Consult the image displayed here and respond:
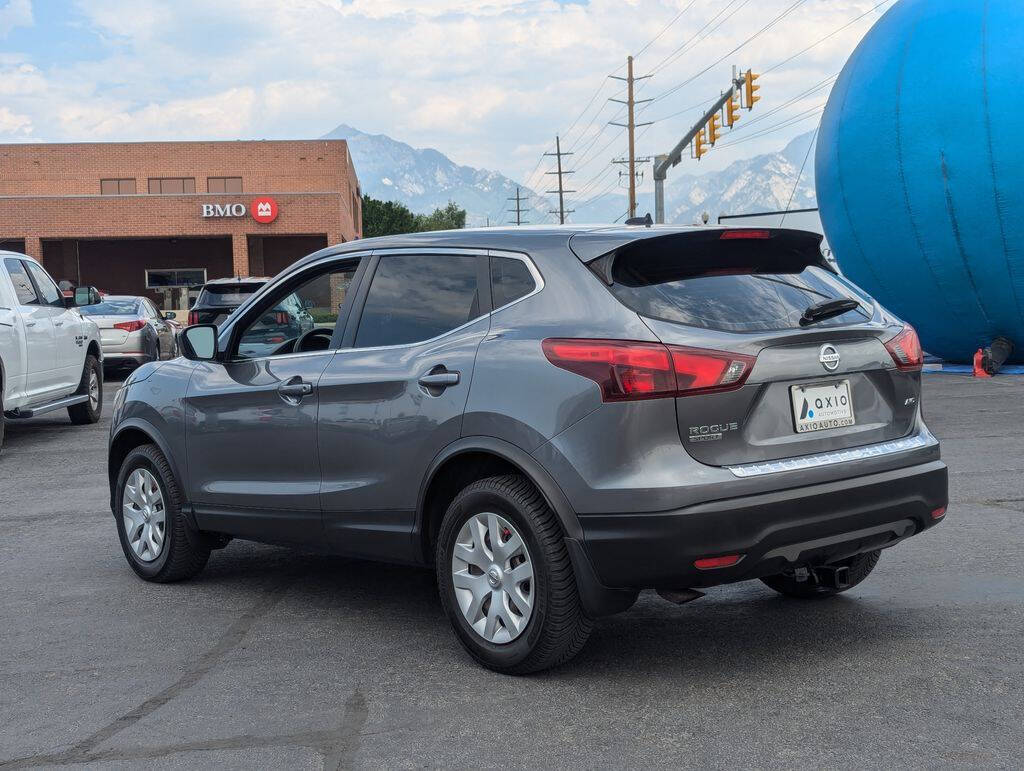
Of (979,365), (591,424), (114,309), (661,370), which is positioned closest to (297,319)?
(591,424)

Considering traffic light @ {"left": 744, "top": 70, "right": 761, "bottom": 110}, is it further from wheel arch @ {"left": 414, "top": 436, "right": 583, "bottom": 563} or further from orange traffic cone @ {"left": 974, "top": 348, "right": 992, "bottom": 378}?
wheel arch @ {"left": 414, "top": 436, "right": 583, "bottom": 563}

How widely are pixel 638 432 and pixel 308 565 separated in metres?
3.26

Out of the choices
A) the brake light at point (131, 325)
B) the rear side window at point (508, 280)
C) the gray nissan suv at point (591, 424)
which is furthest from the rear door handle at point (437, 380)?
the brake light at point (131, 325)

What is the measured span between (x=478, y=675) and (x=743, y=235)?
2062mm

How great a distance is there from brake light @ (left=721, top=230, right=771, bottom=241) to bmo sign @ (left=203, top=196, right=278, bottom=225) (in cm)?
4907

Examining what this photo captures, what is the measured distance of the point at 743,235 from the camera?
15.6ft

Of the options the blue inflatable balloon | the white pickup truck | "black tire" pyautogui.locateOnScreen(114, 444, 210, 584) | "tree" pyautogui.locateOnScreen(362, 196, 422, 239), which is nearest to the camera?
"black tire" pyautogui.locateOnScreen(114, 444, 210, 584)

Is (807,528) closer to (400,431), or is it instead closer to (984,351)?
(400,431)

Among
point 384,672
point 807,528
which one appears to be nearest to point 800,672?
point 807,528

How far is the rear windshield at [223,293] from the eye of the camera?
21.4 m

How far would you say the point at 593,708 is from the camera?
4.29m

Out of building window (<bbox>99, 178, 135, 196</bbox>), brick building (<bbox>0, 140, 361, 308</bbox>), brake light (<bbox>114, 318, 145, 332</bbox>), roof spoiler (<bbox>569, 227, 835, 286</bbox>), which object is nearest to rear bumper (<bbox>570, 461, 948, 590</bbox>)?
roof spoiler (<bbox>569, 227, 835, 286</bbox>)

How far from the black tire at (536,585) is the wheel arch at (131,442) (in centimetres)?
226

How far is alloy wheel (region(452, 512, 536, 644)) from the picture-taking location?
4555mm
